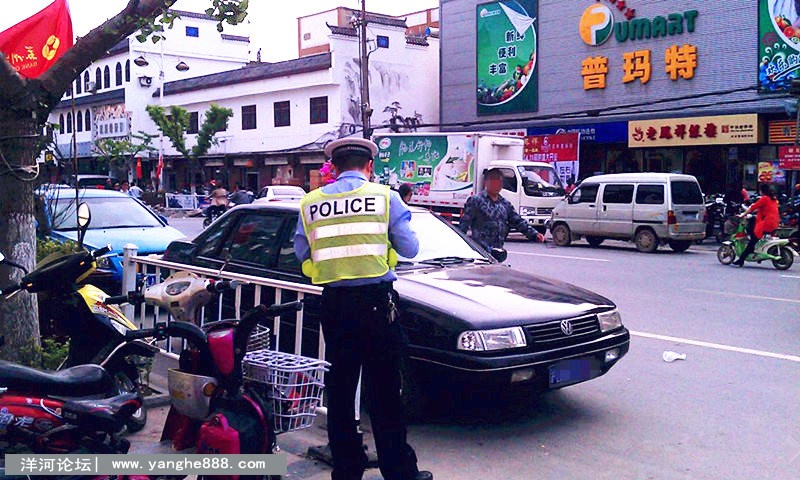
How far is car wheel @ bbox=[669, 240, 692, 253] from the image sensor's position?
18766mm

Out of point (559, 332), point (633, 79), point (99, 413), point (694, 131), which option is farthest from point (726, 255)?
point (99, 413)

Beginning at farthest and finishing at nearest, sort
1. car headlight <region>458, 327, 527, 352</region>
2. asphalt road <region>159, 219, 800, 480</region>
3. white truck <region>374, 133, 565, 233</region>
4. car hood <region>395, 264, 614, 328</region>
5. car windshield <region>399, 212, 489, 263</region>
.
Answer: white truck <region>374, 133, 565, 233</region>, car windshield <region>399, 212, 489, 263</region>, car hood <region>395, 264, 614, 328</region>, car headlight <region>458, 327, 527, 352</region>, asphalt road <region>159, 219, 800, 480</region>

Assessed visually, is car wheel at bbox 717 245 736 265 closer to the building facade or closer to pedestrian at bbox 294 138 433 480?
the building facade

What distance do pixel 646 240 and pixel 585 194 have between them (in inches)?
85.5

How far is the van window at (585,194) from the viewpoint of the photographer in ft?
66.1

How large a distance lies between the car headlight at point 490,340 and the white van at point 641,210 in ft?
46.5

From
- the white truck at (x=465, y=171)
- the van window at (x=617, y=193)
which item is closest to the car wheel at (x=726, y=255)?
the van window at (x=617, y=193)

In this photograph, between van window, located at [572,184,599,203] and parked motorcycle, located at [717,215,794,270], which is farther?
van window, located at [572,184,599,203]

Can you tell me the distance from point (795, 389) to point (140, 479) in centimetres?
522

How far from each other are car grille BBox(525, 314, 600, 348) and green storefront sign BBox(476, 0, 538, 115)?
24.4 meters

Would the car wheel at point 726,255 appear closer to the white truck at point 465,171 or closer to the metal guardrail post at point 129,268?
the white truck at point 465,171

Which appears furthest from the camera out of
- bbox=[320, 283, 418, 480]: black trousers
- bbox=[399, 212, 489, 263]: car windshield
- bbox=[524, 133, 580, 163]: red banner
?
bbox=[524, 133, 580, 163]: red banner

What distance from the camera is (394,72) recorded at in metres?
36.1

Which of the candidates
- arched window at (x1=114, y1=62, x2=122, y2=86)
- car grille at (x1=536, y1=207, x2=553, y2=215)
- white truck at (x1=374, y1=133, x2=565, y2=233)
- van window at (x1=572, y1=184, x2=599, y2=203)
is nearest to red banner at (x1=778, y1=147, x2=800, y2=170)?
van window at (x1=572, y1=184, x2=599, y2=203)
